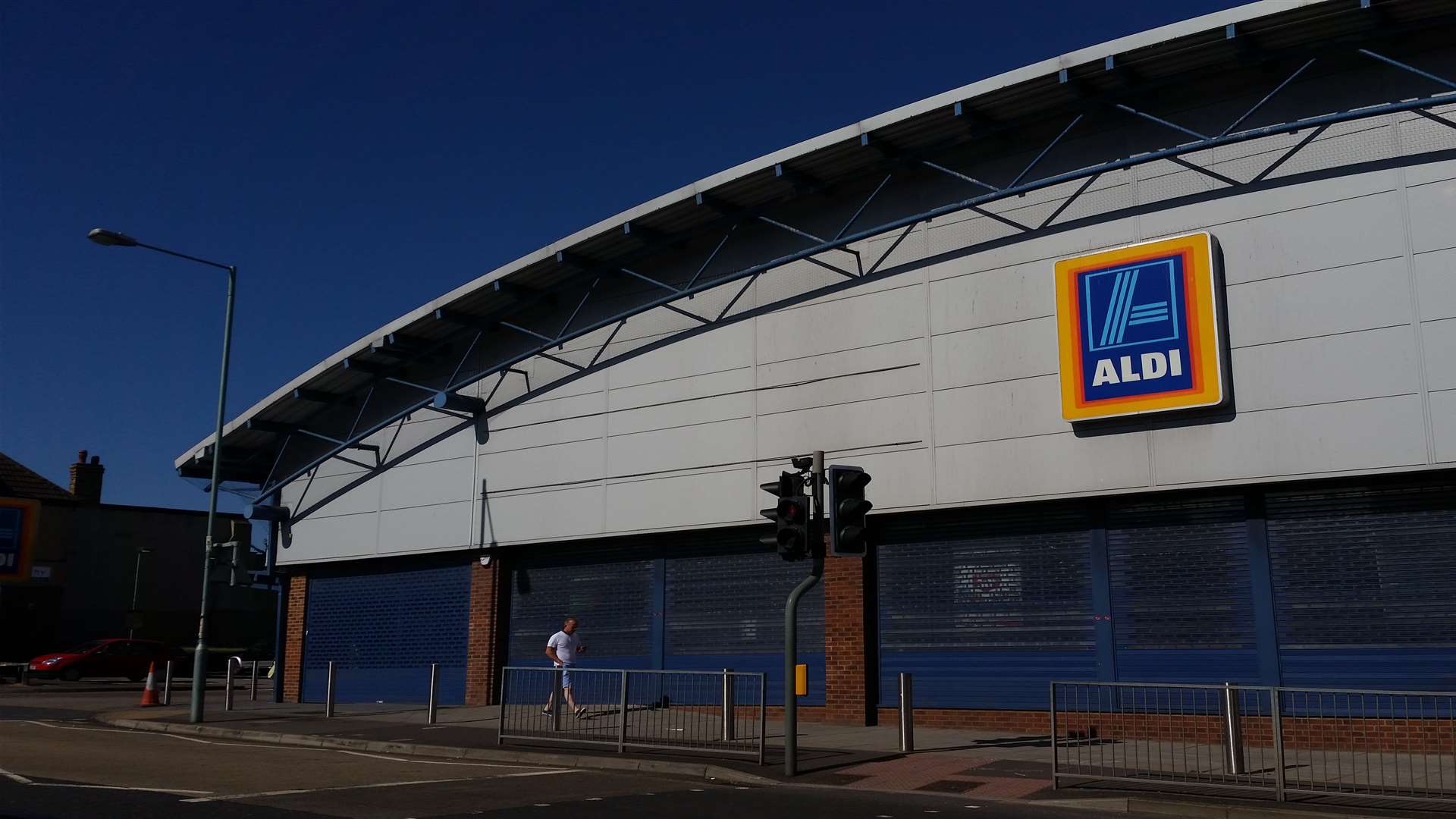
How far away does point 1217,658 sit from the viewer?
56.3ft

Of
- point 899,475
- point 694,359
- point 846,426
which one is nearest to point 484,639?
point 694,359

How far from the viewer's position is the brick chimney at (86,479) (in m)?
51.4

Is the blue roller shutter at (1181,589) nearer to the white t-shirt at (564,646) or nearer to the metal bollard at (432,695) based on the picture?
the white t-shirt at (564,646)

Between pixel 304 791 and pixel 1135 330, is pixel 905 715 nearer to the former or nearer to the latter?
pixel 1135 330

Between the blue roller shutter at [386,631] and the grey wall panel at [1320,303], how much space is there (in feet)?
52.8

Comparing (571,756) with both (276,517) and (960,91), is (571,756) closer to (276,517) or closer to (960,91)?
(960,91)

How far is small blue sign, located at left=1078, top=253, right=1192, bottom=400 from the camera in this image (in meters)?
17.3

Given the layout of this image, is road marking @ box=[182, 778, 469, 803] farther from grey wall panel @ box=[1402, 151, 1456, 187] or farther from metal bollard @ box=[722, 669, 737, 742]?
grey wall panel @ box=[1402, 151, 1456, 187]

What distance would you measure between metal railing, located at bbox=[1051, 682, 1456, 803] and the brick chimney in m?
45.8

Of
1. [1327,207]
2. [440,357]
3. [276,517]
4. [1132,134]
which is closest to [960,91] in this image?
[1132,134]

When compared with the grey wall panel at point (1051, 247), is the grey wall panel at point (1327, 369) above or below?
below

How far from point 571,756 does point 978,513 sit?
25.3 feet

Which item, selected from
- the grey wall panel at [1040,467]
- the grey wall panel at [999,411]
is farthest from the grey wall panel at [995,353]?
the grey wall panel at [1040,467]

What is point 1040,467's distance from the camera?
18438mm
